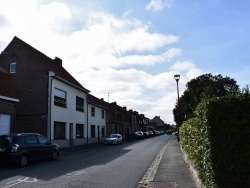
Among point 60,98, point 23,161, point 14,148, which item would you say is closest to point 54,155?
point 23,161

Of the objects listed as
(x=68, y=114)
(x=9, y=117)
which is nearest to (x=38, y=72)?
(x=68, y=114)

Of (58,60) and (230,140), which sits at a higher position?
(58,60)

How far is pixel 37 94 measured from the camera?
28531mm

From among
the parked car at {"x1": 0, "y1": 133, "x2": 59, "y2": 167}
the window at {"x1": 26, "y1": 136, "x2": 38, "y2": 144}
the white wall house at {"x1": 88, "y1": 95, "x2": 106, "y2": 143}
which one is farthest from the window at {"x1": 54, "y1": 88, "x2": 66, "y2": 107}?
the window at {"x1": 26, "y1": 136, "x2": 38, "y2": 144}

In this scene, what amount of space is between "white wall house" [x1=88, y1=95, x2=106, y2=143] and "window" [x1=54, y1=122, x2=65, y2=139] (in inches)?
319

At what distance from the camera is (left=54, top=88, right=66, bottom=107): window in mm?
29359

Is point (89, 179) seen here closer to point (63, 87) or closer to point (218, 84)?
point (63, 87)

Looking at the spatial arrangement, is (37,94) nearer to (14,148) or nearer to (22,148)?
(22,148)

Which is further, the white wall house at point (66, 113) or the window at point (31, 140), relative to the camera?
the white wall house at point (66, 113)

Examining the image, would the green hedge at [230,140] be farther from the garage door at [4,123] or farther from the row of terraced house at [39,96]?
the row of terraced house at [39,96]

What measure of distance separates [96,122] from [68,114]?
1069 centimetres

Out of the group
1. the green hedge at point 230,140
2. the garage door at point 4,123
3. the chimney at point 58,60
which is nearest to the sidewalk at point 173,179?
Result: the green hedge at point 230,140

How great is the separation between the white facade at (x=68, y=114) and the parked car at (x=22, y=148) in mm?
10867

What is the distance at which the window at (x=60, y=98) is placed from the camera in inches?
1156
